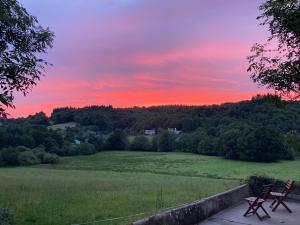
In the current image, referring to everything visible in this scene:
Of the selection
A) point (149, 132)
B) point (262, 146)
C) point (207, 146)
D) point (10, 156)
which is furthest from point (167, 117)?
point (10, 156)

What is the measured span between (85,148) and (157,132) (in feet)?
86.2

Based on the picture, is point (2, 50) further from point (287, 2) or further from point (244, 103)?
point (244, 103)

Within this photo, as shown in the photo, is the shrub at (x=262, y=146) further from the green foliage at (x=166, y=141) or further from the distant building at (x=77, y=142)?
the distant building at (x=77, y=142)

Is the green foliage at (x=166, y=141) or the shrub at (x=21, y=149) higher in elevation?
the green foliage at (x=166, y=141)

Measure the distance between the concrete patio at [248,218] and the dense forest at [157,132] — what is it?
47.0 m

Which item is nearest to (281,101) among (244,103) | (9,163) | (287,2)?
(287,2)

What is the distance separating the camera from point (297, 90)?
981 cm

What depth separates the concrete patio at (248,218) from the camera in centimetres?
952

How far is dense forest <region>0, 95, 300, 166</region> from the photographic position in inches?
3238

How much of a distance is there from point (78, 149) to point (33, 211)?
311 ft

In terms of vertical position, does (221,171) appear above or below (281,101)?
below

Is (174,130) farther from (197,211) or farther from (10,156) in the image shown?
(197,211)

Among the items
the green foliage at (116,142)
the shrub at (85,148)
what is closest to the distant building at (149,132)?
the green foliage at (116,142)

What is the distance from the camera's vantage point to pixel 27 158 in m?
85.3
